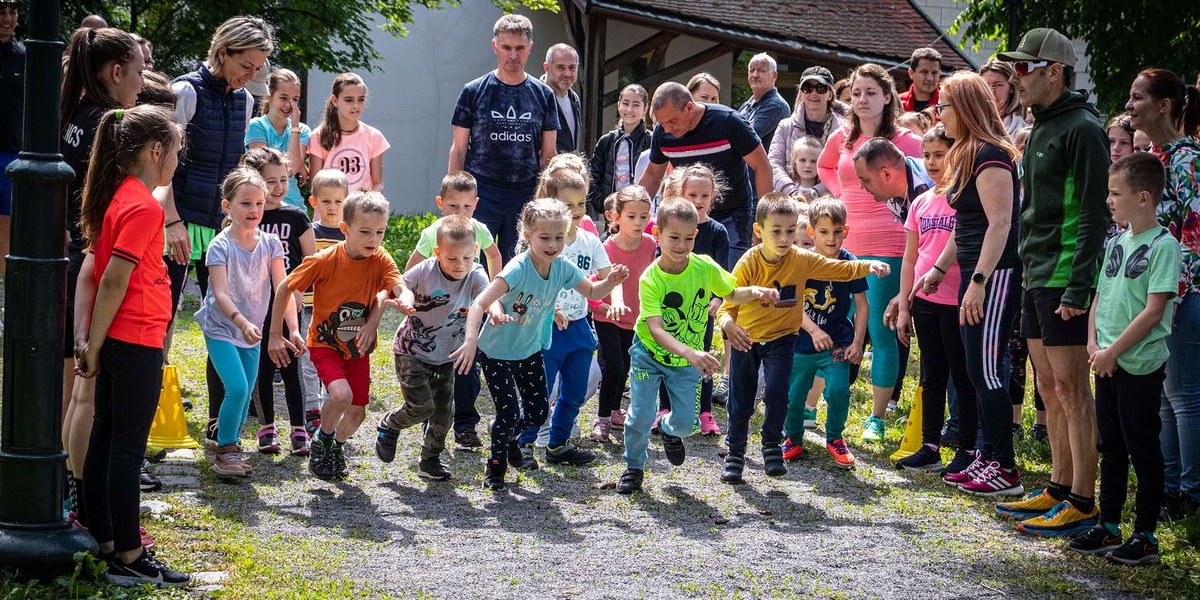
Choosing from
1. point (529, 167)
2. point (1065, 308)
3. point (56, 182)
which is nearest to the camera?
point (56, 182)

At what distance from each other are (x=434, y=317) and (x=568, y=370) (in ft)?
3.06

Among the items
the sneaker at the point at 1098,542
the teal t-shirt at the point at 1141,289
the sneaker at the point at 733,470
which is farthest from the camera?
the sneaker at the point at 733,470

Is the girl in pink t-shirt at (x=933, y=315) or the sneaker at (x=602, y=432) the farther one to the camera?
the sneaker at (x=602, y=432)

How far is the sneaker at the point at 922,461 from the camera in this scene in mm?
7184

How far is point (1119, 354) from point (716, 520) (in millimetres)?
1896

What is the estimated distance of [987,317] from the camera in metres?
6.54

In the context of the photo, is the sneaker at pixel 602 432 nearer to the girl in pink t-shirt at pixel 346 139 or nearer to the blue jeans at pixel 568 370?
the blue jeans at pixel 568 370

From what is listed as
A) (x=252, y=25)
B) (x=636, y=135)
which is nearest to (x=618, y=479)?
(x=252, y=25)

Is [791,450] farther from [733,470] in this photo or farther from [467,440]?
[467,440]

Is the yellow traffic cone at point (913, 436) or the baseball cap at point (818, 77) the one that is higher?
the baseball cap at point (818, 77)

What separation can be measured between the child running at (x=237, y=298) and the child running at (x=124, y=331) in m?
1.60

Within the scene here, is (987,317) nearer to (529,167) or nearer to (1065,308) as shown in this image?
(1065,308)

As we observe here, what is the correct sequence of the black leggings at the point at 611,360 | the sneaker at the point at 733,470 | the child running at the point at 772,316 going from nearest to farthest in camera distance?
the sneaker at the point at 733,470, the child running at the point at 772,316, the black leggings at the point at 611,360

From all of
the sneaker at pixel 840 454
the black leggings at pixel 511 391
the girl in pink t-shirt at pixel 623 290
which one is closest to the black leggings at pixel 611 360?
the girl in pink t-shirt at pixel 623 290
